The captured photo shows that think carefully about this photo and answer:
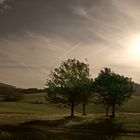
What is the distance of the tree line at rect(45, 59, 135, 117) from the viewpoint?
286 ft

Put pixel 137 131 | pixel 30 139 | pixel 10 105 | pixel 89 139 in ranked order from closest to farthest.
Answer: pixel 30 139 → pixel 89 139 → pixel 137 131 → pixel 10 105

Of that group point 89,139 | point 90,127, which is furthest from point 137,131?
point 89,139

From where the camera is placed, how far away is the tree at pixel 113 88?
86.6 meters

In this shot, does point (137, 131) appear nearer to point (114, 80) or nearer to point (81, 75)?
point (114, 80)

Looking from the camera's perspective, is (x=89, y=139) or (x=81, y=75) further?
(x=81, y=75)

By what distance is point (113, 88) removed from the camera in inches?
3403

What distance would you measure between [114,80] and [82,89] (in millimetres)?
9741

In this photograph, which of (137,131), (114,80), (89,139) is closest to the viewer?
(89,139)

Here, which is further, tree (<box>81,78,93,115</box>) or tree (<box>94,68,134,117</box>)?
tree (<box>81,78,93,115</box>)

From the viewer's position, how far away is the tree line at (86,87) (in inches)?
3438

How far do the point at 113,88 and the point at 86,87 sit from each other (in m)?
10.6

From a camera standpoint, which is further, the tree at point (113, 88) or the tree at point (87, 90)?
the tree at point (87, 90)

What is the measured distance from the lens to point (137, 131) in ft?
216

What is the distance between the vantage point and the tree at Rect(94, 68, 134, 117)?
284ft
